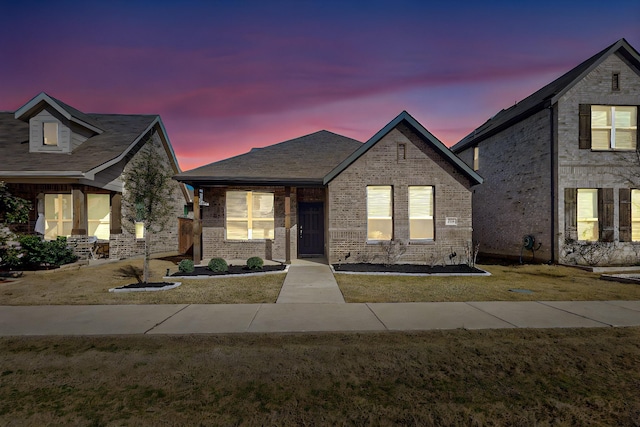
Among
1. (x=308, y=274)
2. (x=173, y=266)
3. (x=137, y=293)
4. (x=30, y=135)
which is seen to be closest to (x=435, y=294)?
(x=308, y=274)

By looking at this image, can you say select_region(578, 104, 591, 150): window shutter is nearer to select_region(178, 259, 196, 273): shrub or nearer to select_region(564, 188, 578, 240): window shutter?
select_region(564, 188, 578, 240): window shutter

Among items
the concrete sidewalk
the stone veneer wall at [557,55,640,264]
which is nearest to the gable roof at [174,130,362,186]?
the concrete sidewalk

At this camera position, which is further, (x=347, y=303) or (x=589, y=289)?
(x=589, y=289)

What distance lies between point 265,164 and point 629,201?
51.3 feet

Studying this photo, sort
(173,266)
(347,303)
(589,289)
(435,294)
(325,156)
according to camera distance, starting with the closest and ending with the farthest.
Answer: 1. (347,303)
2. (435,294)
3. (589,289)
4. (173,266)
5. (325,156)

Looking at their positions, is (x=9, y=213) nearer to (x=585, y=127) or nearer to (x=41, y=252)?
(x=41, y=252)

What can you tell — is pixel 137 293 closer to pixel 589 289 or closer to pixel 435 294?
pixel 435 294

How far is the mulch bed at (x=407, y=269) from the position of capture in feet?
36.4

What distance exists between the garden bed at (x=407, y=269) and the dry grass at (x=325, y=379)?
5644 millimetres

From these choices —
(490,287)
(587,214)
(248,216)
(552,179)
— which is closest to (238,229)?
(248,216)

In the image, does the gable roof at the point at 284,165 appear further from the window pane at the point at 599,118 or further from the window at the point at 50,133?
the window pane at the point at 599,118

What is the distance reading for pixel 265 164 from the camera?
1430 cm

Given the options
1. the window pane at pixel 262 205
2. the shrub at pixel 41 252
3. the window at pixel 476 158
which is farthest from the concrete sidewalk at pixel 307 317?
the window at pixel 476 158

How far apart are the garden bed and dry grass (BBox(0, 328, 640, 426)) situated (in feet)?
18.5
